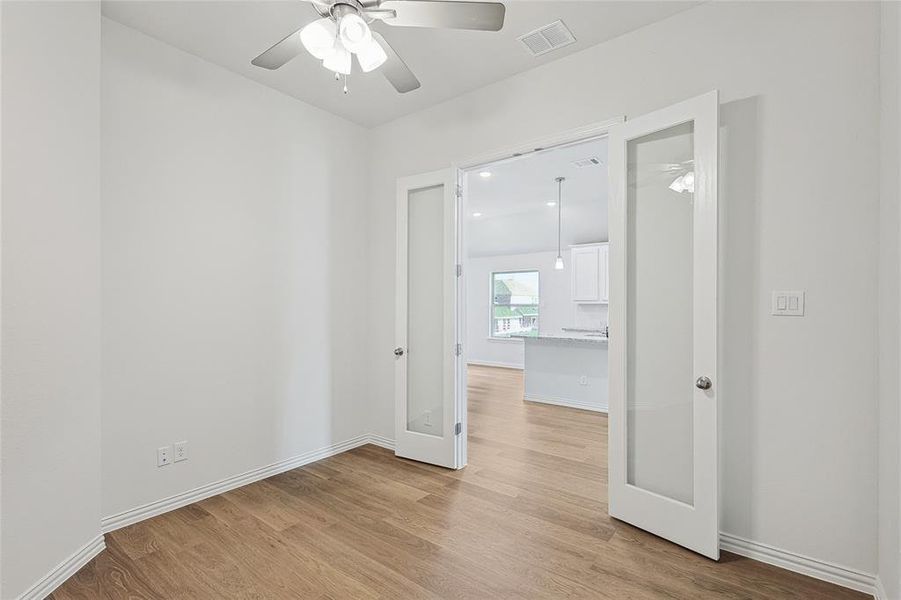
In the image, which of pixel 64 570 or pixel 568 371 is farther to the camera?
pixel 568 371

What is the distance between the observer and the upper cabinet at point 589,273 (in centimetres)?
752

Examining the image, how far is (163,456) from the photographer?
2637 millimetres

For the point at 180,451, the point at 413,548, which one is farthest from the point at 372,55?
the point at 180,451

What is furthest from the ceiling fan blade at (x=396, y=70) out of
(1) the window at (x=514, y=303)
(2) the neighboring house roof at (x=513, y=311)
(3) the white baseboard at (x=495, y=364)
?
(3) the white baseboard at (x=495, y=364)

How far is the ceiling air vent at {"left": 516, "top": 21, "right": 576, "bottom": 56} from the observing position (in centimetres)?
255

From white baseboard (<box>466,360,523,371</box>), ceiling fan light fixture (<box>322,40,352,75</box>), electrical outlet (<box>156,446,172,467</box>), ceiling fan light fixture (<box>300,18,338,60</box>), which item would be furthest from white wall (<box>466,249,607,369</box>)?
ceiling fan light fixture (<box>300,18,338,60</box>)

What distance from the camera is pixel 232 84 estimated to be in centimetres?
303

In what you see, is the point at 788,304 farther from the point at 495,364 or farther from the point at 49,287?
the point at 495,364

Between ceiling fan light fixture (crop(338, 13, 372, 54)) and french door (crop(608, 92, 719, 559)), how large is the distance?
1571mm

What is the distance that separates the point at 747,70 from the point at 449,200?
2009 mm

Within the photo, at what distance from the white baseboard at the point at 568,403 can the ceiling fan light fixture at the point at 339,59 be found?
4.61 meters

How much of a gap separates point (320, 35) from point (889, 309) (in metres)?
2.59

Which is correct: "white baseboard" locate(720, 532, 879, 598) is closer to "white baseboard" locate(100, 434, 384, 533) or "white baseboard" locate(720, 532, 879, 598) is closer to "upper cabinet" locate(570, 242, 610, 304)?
"white baseboard" locate(100, 434, 384, 533)

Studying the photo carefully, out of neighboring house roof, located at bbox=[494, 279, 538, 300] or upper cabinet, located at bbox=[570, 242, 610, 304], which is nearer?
upper cabinet, located at bbox=[570, 242, 610, 304]
